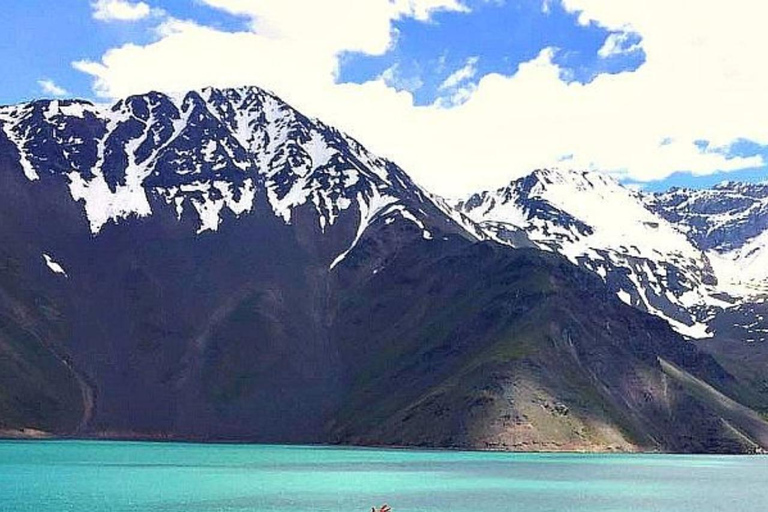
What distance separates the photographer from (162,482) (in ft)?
464

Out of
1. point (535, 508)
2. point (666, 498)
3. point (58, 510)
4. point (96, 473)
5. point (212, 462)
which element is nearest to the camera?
point (58, 510)

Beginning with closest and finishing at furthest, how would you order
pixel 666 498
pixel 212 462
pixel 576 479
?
pixel 666 498, pixel 576 479, pixel 212 462

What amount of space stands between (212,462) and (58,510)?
307 ft

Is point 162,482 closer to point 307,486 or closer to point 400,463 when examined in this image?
point 307,486

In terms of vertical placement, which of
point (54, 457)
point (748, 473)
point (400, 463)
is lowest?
point (748, 473)

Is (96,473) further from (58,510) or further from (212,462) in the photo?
(58,510)

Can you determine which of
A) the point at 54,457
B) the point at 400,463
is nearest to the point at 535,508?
the point at 400,463

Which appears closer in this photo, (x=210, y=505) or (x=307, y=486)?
(x=210, y=505)

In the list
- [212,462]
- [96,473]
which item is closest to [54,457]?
[212,462]

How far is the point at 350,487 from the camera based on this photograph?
139 metres

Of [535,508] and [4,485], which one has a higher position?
[4,485]

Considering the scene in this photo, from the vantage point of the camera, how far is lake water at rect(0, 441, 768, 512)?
115 meters

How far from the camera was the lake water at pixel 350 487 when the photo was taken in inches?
4513

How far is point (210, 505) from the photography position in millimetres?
112000
